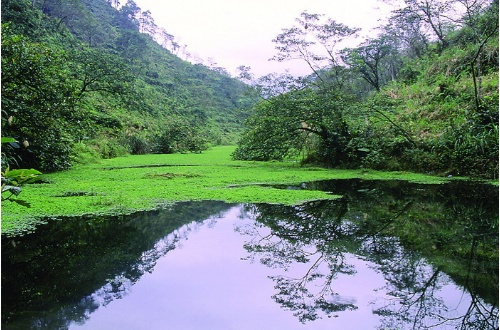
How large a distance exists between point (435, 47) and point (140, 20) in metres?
46.9

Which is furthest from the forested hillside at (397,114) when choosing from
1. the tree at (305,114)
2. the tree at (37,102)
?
the tree at (37,102)

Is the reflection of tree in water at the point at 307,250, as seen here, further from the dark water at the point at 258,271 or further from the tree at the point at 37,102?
the tree at the point at 37,102

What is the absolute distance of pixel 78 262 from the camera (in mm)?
3195

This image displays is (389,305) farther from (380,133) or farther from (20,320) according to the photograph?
(380,133)

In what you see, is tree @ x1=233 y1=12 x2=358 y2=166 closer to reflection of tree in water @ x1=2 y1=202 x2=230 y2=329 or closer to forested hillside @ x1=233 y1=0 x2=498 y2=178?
forested hillside @ x1=233 y1=0 x2=498 y2=178

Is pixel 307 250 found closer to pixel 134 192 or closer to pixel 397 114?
pixel 134 192

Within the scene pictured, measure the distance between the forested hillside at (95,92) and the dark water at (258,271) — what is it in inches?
71.6

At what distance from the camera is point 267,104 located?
12.3 m

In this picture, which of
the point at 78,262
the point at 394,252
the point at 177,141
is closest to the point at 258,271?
the point at 394,252

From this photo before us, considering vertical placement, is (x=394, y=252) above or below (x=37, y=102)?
below

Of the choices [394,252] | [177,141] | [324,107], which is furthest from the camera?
[177,141]

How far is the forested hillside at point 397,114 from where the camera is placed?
882 centimetres

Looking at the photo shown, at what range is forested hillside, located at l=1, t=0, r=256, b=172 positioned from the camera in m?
8.10

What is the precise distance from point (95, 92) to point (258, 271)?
78.8 feet
